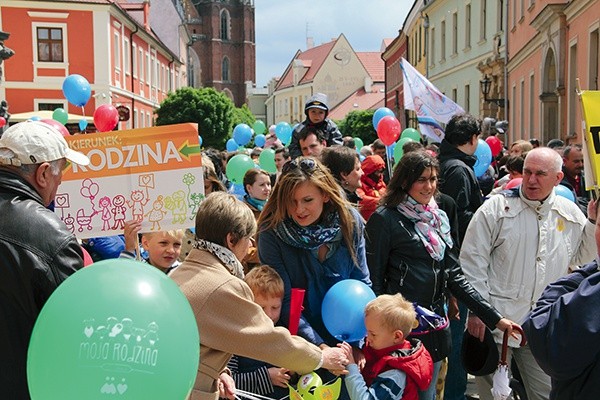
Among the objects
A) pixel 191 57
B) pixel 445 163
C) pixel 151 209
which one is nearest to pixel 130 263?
pixel 151 209

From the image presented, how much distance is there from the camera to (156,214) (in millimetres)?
5043

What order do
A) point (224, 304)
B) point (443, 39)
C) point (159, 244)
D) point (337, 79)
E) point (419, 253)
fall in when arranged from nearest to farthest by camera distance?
1. point (224, 304)
2. point (419, 253)
3. point (159, 244)
4. point (443, 39)
5. point (337, 79)

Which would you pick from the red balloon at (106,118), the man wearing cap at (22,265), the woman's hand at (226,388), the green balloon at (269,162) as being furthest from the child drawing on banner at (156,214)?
the red balloon at (106,118)

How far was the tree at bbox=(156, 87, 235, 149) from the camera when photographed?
4712 centimetres

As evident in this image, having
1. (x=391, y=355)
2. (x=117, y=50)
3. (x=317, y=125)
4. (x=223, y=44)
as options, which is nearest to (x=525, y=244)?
(x=391, y=355)

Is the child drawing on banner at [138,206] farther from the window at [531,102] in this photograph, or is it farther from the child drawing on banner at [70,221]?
the window at [531,102]

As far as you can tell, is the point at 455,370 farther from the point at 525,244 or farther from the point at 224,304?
the point at 224,304

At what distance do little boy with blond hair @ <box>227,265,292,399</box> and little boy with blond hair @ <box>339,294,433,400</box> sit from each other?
0.37m

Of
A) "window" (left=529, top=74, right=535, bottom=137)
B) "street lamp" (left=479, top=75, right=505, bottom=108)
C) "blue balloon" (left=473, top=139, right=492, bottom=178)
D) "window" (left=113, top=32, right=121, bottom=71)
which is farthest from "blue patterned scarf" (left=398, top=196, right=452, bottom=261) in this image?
"window" (left=113, top=32, right=121, bottom=71)

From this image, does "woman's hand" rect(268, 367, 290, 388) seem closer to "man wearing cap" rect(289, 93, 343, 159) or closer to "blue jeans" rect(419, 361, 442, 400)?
"blue jeans" rect(419, 361, 442, 400)

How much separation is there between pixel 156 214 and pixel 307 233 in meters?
1.24

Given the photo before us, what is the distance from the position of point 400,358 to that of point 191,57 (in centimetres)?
10656

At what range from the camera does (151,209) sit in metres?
5.04

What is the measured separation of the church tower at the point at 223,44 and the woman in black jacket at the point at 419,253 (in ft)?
341
